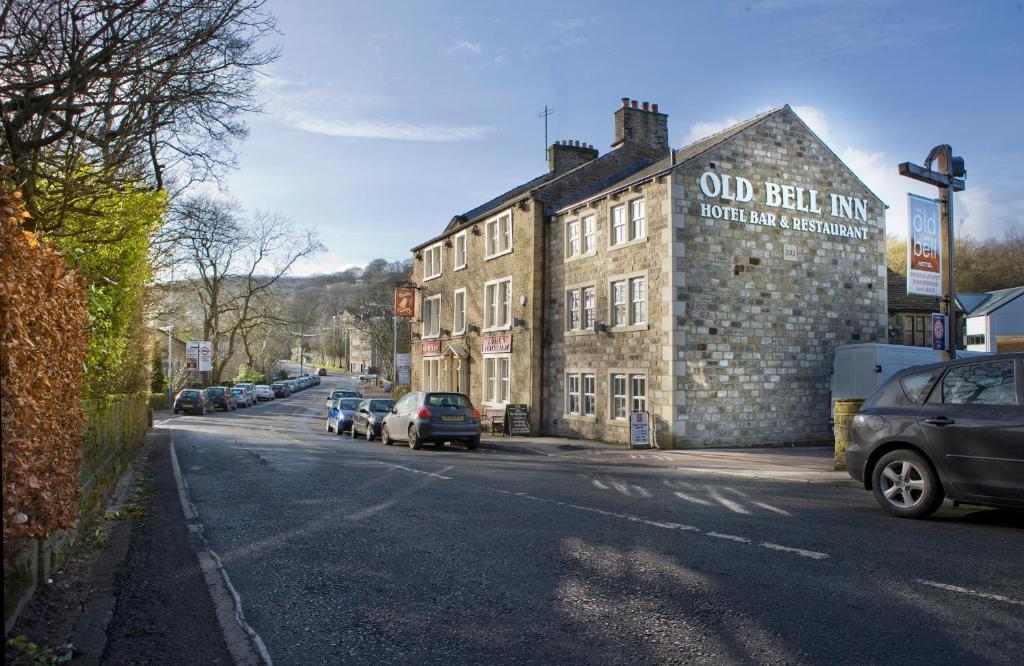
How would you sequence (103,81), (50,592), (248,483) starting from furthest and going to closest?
(248,483)
(103,81)
(50,592)

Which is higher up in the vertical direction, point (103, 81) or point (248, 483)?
point (103, 81)

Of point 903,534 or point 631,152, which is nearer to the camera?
point 903,534

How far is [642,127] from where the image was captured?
29.1 meters

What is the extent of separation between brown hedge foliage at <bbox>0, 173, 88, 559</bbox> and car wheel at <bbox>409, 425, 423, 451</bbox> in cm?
1370

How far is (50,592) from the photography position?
18.6ft

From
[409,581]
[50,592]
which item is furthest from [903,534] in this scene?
→ [50,592]

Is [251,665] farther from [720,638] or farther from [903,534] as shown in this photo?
[903,534]

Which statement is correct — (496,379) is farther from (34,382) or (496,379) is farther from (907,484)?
(34,382)

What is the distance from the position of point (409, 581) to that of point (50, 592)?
8.53ft

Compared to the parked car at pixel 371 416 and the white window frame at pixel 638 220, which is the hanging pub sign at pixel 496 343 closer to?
the parked car at pixel 371 416

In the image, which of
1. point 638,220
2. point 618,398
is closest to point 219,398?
point 618,398

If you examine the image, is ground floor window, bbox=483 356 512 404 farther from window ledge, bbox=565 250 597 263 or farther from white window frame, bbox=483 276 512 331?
window ledge, bbox=565 250 597 263

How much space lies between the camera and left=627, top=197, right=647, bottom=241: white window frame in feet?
74.4

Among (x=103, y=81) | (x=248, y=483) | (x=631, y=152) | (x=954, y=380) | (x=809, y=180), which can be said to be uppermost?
(x=631, y=152)
